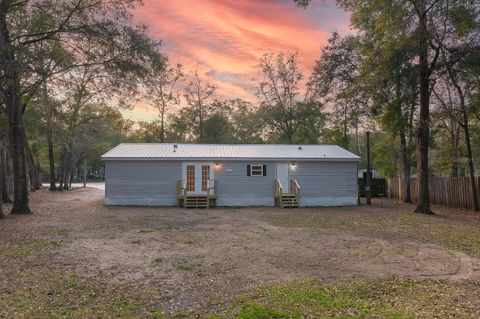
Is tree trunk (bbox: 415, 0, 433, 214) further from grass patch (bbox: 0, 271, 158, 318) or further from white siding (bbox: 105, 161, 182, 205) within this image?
grass patch (bbox: 0, 271, 158, 318)

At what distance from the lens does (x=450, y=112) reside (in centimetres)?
1714

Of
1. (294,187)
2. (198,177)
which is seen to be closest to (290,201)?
(294,187)

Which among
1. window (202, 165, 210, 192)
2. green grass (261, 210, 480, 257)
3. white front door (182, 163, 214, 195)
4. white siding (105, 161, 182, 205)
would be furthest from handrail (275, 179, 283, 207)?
white siding (105, 161, 182, 205)

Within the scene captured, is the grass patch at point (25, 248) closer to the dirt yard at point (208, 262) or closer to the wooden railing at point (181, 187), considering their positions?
the dirt yard at point (208, 262)

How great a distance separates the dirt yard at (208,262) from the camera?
5074 mm

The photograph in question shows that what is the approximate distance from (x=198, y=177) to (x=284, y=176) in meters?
4.51

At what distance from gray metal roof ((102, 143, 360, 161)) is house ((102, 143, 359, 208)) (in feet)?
0.17

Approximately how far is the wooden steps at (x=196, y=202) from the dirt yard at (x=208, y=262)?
4.81 metres

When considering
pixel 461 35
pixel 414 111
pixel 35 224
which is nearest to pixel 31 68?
pixel 35 224

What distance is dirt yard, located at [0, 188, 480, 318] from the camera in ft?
16.6

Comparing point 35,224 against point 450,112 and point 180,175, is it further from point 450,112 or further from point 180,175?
point 450,112

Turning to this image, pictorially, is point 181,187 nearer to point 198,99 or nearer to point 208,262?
point 208,262

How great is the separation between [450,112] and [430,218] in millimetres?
5540

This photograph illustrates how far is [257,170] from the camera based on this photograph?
19.6 meters
